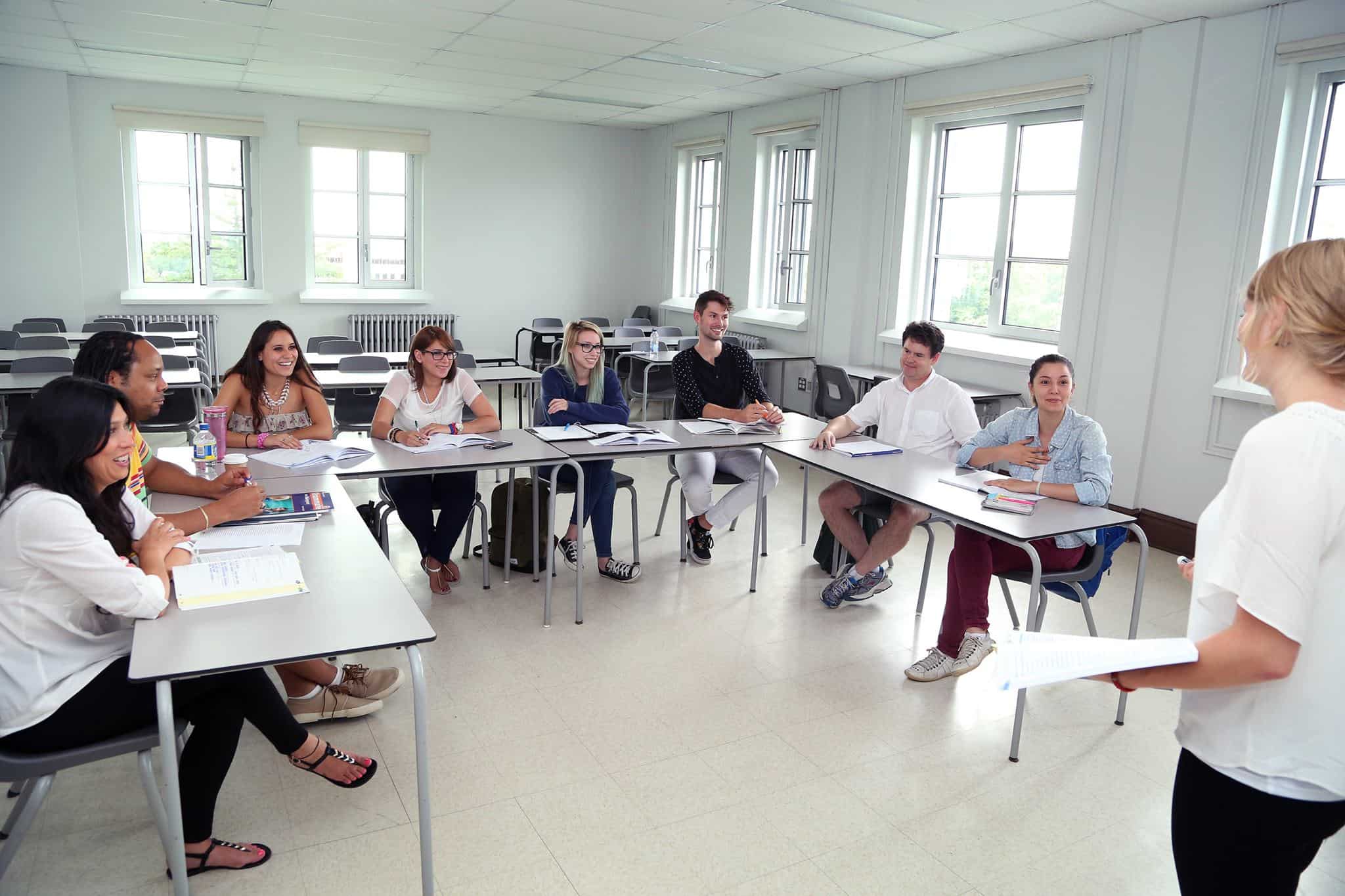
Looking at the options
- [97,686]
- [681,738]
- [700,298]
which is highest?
[700,298]

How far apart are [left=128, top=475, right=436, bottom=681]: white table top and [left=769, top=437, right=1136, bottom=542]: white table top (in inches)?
68.9

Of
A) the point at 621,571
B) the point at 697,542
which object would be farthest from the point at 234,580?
the point at 697,542

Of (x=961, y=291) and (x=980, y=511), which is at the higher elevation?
(x=961, y=291)

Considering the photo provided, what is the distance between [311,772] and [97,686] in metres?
0.70

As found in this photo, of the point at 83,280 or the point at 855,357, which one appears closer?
the point at 855,357

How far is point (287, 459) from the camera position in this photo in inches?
128

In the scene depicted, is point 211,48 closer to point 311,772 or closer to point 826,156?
point 826,156

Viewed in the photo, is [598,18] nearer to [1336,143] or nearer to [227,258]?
[1336,143]

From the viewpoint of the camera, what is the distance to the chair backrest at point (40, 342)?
19.2 feet

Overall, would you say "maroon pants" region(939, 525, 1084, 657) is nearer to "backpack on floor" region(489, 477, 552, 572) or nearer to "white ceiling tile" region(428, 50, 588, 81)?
"backpack on floor" region(489, 477, 552, 572)

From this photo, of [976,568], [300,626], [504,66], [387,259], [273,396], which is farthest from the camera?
[387,259]

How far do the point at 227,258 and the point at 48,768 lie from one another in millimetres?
8032

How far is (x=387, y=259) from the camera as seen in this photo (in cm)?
941

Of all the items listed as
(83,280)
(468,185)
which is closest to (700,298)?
(468,185)
